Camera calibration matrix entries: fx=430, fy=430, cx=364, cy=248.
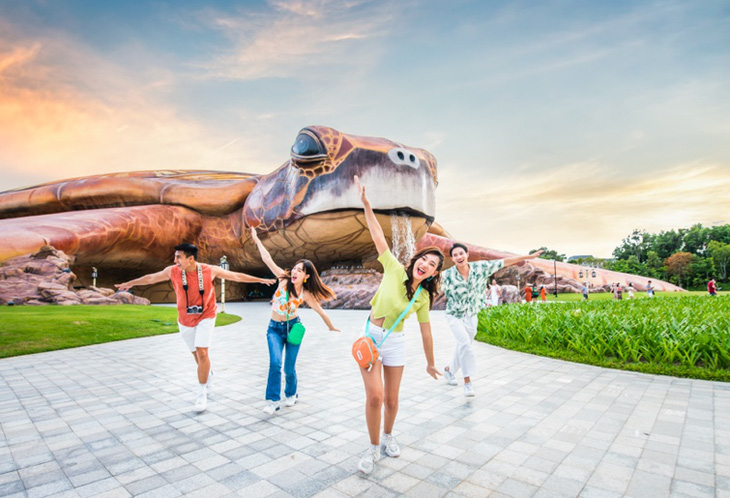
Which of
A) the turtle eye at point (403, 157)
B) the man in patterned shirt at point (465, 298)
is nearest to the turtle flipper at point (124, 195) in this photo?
the turtle eye at point (403, 157)

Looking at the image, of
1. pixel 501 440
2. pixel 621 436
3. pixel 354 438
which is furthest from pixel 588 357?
pixel 354 438

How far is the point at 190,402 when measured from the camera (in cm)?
447

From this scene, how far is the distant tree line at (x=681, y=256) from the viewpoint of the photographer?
49.5 m

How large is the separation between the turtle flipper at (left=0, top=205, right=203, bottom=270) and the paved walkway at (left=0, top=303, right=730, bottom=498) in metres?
8.99

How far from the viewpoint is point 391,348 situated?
2.96 meters

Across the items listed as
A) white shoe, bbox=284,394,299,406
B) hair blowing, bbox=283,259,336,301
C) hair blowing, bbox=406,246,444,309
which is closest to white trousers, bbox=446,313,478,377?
hair blowing, bbox=283,259,336,301

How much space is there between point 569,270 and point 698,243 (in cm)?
3474

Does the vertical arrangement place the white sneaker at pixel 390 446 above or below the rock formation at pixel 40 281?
below

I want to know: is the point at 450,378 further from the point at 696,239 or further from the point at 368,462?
the point at 696,239

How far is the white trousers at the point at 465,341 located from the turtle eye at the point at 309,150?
9689 millimetres

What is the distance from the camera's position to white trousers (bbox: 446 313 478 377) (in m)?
4.61

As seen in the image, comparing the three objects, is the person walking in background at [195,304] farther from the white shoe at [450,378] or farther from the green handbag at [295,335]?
the white shoe at [450,378]

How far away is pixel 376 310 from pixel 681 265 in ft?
197

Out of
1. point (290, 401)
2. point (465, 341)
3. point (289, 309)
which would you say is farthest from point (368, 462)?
point (465, 341)
